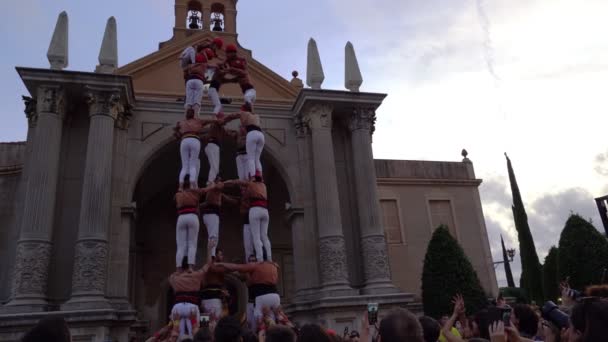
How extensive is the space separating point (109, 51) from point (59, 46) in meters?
1.57

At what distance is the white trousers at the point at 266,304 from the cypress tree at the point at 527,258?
69.2ft

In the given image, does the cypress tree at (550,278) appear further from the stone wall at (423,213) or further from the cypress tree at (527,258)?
the stone wall at (423,213)

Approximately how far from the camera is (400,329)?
311cm

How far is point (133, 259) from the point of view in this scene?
18.9 m

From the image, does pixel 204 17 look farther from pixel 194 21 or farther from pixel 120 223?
pixel 120 223

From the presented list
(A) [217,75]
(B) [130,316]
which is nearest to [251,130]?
(A) [217,75]

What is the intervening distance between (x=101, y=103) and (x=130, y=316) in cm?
689

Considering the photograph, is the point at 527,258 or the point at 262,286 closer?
the point at 262,286

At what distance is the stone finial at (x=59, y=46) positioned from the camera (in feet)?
52.8

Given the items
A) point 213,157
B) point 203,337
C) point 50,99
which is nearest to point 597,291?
point 203,337

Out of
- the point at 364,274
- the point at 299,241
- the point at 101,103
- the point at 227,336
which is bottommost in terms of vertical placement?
the point at 227,336

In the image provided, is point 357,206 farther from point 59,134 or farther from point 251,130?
point 59,134

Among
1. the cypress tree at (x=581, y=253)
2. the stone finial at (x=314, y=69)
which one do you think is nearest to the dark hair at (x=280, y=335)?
the stone finial at (x=314, y=69)

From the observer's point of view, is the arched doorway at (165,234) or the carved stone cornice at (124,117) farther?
the arched doorway at (165,234)
